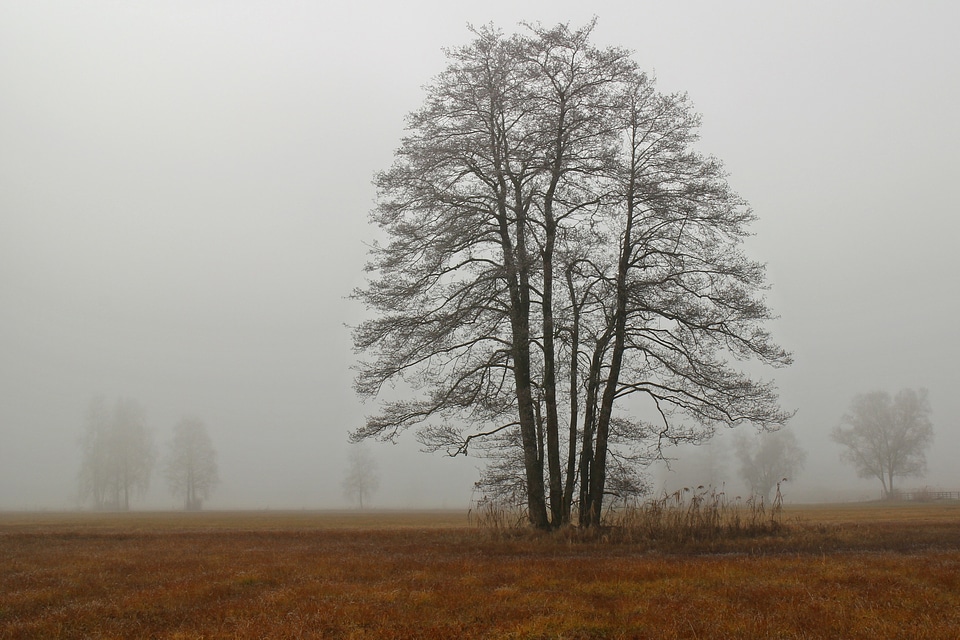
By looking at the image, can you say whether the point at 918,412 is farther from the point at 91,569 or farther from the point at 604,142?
the point at 91,569

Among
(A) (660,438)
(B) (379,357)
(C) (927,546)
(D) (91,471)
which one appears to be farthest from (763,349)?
(D) (91,471)

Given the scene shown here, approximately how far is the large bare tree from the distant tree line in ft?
232

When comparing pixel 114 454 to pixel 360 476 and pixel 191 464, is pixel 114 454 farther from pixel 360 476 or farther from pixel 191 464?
pixel 360 476

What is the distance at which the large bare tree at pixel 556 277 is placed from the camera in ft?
57.0

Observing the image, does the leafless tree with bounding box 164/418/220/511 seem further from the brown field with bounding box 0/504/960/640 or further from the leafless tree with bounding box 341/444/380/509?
the brown field with bounding box 0/504/960/640

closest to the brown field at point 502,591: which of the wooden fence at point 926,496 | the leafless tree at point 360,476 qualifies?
the wooden fence at point 926,496

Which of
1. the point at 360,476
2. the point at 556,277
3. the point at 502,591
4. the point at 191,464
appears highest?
the point at 556,277

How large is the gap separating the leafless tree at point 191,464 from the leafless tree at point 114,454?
2.95 meters

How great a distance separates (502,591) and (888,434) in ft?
260

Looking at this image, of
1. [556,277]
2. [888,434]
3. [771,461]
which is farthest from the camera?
[771,461]

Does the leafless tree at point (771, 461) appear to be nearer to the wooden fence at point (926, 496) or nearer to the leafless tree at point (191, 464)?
the wooden fence at point (926, 496)

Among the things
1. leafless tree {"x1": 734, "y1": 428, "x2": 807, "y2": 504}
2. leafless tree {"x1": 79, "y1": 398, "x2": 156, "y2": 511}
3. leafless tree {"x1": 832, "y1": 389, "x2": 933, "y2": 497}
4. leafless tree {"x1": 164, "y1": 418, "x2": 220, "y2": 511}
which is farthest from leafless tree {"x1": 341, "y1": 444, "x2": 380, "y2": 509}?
leafless tree {"x1": 832, "y1": 389, "x2": 933, "y2": 497}

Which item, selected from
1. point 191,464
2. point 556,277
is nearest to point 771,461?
point 191,464

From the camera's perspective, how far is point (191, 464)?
79.7 m
